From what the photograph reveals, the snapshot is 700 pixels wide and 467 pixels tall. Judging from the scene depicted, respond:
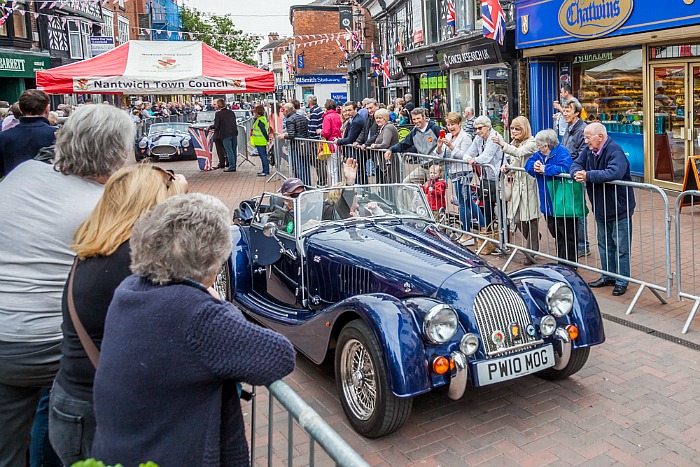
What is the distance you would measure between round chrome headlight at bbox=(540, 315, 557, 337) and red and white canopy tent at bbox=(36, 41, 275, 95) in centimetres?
1250

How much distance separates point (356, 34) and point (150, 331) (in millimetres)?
40369

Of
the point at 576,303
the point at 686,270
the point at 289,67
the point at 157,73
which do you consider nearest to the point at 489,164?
the point at 686,270

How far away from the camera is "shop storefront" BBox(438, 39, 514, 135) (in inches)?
678

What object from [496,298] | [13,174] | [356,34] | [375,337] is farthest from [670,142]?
[356,34]

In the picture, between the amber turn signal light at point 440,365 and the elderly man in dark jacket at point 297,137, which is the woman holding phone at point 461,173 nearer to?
the amber turn signal light at point 440,365

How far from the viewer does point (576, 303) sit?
15.0 ft

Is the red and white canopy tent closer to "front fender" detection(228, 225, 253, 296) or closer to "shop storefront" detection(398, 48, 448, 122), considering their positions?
"shop storefront" detection(398, 48, 448, 122)

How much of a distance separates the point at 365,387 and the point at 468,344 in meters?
0.71

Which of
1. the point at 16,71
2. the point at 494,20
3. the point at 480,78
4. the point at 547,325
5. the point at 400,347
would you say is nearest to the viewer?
the point at 400,347

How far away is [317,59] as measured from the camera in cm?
6088

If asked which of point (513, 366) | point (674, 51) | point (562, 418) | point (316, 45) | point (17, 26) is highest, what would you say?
point (316, 45)

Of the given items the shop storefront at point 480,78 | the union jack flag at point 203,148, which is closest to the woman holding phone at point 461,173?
the shop storefront at point 480,78

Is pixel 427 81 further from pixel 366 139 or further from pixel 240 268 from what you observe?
pixel 240 268

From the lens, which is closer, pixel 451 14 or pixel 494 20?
pixel 494 20
